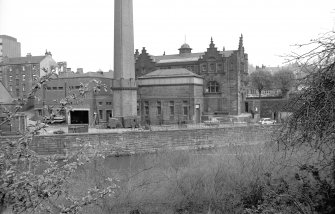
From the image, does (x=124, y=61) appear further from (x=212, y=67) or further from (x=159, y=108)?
(x=212, y=67)

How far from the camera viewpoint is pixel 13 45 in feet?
247

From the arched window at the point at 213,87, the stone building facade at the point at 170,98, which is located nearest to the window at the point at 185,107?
the stone building facade at the point at 170,98

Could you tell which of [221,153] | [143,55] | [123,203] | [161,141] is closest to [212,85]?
[143,55]

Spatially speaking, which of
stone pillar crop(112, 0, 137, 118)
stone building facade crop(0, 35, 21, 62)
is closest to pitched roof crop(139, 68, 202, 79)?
stone pillar crop(112, 0, 137, 118)

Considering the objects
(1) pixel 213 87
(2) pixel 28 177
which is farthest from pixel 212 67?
(2) pixel 28 177

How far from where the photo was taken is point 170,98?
147ft

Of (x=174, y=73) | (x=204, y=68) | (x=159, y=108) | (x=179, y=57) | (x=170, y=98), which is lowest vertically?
(x=159, y=108)

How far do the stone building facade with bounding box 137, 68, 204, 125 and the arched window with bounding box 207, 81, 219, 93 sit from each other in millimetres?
4270

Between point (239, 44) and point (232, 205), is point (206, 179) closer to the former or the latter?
point (232, 205)

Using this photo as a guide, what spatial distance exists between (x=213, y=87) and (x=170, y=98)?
28.9 ft

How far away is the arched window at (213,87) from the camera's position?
50625 mm

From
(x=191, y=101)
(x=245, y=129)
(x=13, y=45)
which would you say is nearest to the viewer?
(x=245, y=129)

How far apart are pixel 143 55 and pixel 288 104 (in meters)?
52.1

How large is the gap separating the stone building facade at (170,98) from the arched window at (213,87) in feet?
14.0
